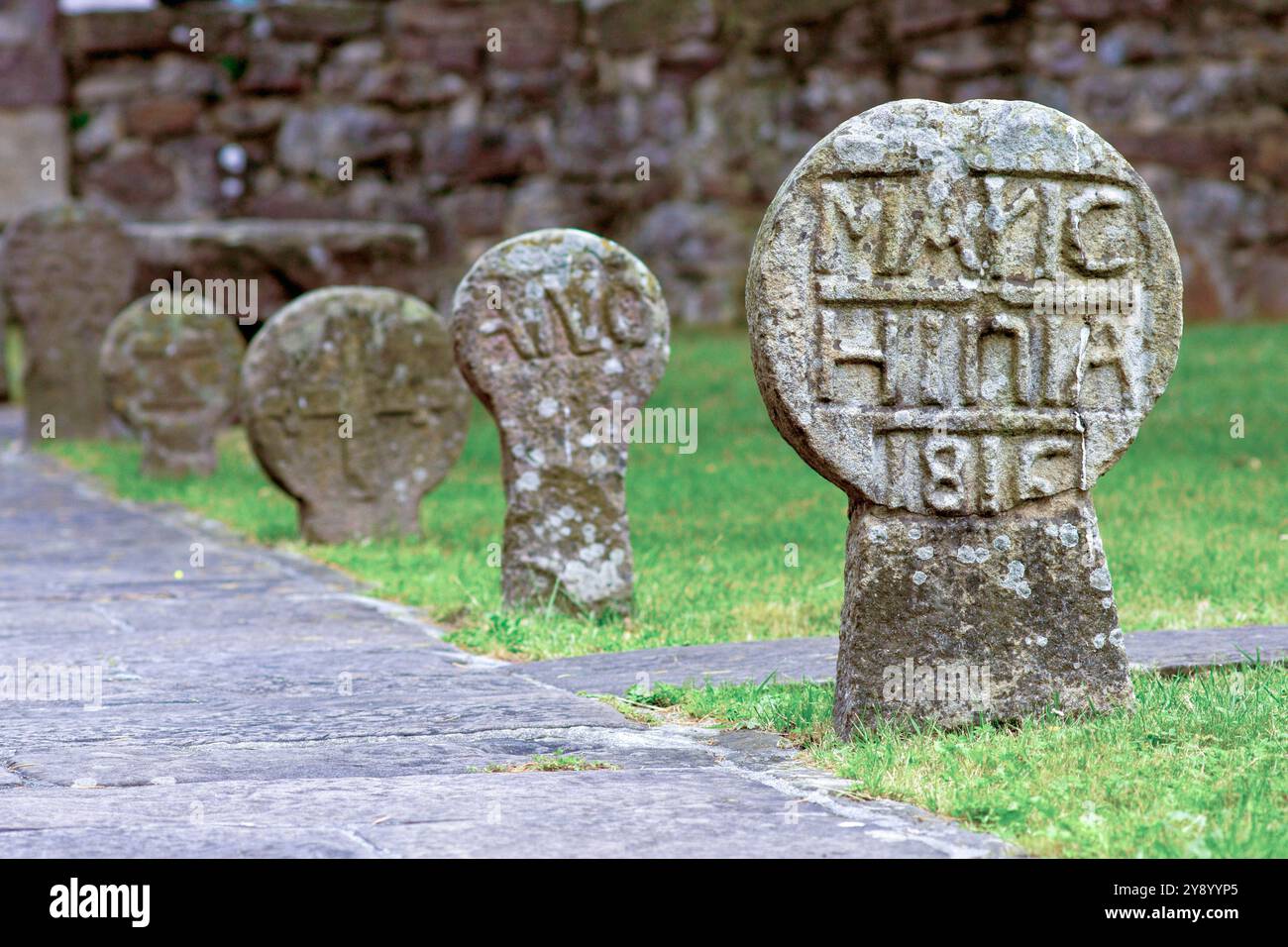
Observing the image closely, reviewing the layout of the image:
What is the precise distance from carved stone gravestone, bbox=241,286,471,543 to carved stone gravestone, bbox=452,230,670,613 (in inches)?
100

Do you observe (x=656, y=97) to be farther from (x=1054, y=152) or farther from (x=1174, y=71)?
(x=1054, y=152)

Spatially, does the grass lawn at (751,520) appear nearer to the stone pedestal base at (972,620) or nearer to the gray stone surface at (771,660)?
the gray stone surface at (771,660)

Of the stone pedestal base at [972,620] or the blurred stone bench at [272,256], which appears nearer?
the stone pedestal base at [972,620]

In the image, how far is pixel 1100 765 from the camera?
4477 millimetres

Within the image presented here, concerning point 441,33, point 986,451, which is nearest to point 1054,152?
point 986,451

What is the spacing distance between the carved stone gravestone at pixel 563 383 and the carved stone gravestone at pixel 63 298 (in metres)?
9.62

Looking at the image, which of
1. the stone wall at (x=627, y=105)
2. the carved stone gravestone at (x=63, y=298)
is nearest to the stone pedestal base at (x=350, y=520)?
the carved stone gravestone at (x=63, y=298)

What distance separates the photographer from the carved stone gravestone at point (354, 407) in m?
9.76

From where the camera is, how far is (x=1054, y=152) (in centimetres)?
512

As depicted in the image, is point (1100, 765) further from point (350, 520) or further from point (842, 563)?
point (350, 520)

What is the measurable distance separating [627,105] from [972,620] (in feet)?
49.4
